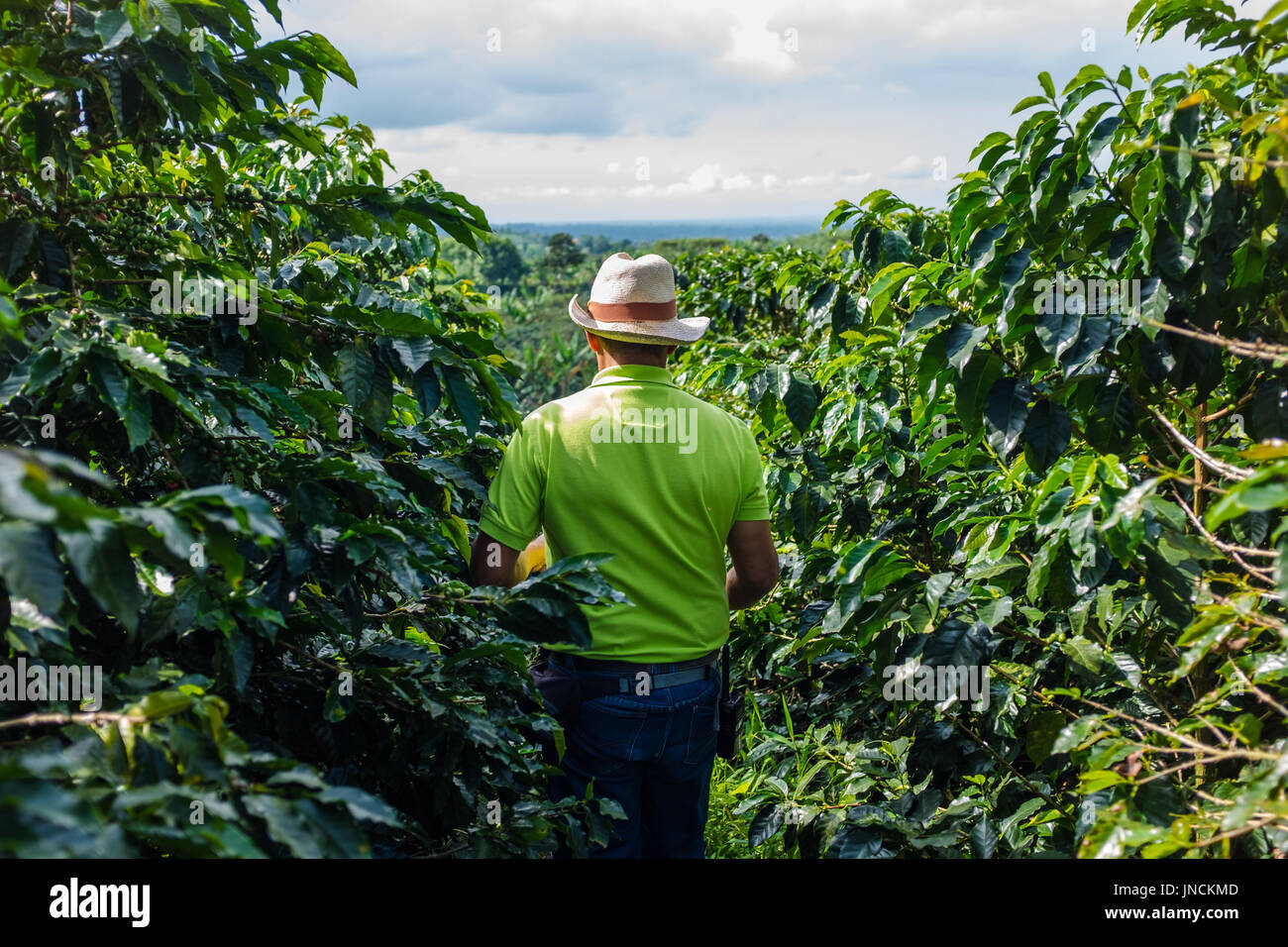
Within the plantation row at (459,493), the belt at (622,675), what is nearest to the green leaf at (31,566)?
the plantation row at (459,493)

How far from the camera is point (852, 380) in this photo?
2959 mm

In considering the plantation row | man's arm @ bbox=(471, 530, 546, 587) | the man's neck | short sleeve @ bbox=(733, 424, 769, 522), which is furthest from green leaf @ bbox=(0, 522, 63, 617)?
short sleeve @ bbox=(733, 424, 769, 522)

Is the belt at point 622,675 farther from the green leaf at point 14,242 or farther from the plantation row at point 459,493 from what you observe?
the green leaf at point 14,242

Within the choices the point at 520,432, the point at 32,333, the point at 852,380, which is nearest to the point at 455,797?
the point at 520,432

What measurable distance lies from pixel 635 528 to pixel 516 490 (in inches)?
11.5

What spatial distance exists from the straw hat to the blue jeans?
0.80 meters

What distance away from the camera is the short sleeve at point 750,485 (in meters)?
2.38

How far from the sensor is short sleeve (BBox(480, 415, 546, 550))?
218 cm

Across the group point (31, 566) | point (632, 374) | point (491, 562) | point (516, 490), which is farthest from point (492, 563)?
point (31, 566)

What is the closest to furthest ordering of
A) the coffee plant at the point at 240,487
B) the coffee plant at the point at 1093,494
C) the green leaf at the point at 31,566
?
the green leaf at the point at 31,566 < the coffee plant at the point at 240,487 < the coffee plant at the point at 1093,494

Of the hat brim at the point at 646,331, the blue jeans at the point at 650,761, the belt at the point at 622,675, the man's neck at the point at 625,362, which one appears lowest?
the blue jeans at the point at 650,761
